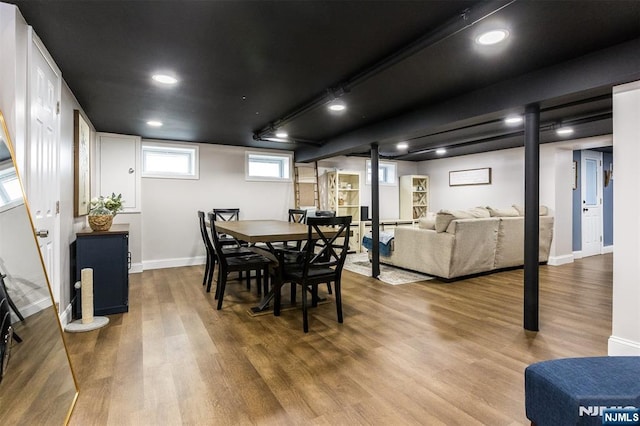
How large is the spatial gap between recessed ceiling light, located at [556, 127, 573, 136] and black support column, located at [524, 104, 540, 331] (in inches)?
86.9

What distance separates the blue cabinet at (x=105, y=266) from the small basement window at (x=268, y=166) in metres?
3.24

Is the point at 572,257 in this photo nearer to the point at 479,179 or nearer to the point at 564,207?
the point at 564,207

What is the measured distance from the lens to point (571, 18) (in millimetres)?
1882

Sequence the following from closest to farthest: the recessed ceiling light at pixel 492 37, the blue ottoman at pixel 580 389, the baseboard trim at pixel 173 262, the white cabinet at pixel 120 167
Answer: the blue ottoman at pixel 580 389
the recessed ceiling light at pixel 492 37
the white cabinet at pixel 120 167
the baseboard trim at pixel 173 262

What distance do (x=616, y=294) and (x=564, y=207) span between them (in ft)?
13.7

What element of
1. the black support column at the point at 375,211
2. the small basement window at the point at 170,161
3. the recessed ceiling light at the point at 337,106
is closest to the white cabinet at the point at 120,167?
the small basement window at the point at 170,161

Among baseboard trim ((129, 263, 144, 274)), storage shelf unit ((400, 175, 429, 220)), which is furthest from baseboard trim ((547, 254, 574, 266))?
baseboard trim ((129, 263, 144, 274))

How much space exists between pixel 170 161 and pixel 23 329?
4447 millimetres

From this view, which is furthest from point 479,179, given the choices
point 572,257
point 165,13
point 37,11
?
point 37,11

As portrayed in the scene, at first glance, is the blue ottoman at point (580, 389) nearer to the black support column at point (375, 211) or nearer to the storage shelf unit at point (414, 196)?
the black support column at point (375, 211)

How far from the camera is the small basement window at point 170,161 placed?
5480 mm

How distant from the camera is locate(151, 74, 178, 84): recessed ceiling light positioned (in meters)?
2.76

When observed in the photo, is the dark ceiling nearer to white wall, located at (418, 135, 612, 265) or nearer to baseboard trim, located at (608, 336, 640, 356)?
baseboard trim, located at (608, 336, 640, 356)

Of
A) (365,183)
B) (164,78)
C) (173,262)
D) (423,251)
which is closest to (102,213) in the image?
(164,78)
